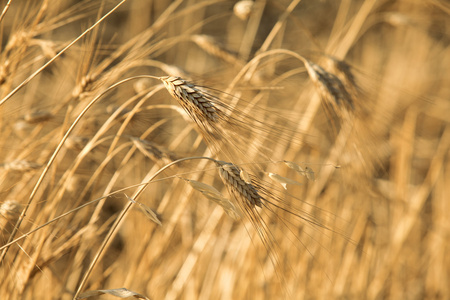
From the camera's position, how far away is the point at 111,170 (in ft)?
5.13

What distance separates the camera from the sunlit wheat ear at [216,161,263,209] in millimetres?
647

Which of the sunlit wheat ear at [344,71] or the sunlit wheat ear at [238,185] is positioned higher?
the sunlit wheat ear at [344,71]

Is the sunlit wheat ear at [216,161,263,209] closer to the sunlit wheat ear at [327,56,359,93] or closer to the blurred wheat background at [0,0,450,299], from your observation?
the blurred wheat background at [0,0,450,299]

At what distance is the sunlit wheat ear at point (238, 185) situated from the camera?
2.12 feet

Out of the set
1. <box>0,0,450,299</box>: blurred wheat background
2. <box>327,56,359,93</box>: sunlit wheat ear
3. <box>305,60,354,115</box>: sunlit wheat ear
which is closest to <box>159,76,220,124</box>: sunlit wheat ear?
<box>0,0,450,299</box>: blurred wheat background

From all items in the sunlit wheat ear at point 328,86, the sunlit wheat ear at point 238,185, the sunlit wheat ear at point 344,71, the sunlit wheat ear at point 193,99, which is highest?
the sunlit wheat ear at point 344,71

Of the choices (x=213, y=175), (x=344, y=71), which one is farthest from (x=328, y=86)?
(x=213, y=175)

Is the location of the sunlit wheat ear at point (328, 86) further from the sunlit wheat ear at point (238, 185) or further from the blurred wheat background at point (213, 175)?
the sunlit wheat ear at point (238, 185)

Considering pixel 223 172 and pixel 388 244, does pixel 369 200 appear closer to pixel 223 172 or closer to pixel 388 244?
pixel 388 244

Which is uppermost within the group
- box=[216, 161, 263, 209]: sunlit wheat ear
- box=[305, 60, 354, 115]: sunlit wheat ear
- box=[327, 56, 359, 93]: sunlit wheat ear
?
box=[327, 56, 359, 93]: sunlit wheat ear

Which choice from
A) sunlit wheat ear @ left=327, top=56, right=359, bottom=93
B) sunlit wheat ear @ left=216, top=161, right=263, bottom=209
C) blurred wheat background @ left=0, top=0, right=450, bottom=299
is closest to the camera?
sunlit wheat ear @ left=216, top=161, right=263, bottom=209

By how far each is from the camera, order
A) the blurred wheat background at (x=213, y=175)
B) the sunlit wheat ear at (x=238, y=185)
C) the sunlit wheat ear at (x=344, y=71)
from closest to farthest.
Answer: the sunlit wheat ear at (x=238, y=185), the blurred wheat background at (x=213, y=175), the sunlit wheat ear at (x=344, y=71)

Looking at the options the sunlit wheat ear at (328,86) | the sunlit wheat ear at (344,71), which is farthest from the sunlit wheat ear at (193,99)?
the sunlit wheat ear at (344,71)

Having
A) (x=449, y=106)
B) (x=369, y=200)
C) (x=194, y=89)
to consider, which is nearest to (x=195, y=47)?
(x=449, y=106)
